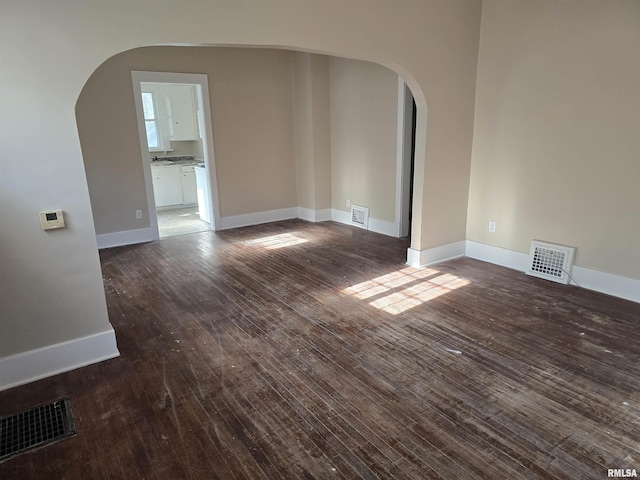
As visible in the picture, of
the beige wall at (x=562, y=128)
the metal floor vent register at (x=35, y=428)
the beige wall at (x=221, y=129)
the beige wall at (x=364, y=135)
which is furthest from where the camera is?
the beige wall at (x=364, y=135)

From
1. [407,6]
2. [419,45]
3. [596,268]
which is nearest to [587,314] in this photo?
[596,268]

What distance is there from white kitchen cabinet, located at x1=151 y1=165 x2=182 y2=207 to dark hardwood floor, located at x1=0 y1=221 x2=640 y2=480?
4205 millimetres

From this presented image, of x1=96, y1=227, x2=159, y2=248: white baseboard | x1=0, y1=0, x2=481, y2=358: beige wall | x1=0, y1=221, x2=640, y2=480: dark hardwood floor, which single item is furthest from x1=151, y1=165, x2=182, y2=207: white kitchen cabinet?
x1=0, y1=0, x2=481, y2=358: beige wall

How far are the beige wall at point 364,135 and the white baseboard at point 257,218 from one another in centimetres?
92

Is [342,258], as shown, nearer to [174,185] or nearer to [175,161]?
[174,185]

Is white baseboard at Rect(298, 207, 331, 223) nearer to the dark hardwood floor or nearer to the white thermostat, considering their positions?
the dark hardwood floor

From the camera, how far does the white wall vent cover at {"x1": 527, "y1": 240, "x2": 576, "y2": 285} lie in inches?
157

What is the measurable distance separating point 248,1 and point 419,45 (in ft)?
5.90

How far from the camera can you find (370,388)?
2.49m

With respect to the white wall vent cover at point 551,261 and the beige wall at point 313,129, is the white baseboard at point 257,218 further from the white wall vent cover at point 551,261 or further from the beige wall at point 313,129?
the white wall vent cover at point 551,261

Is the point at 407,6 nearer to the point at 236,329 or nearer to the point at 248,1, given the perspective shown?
the point at 248,1

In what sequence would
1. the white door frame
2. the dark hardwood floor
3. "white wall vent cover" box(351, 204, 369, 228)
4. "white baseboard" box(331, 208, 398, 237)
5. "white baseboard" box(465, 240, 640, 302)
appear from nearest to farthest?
the dark hardwood floor < "white baseboard" box(465, 240, 640, 302) < the white door frame < "white baseboard" box(331, 208, 398, 237) < "white wall vent cover" box(351, 204, 369, 228)

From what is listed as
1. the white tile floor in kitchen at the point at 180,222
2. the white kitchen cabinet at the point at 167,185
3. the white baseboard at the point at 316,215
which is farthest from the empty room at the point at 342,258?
the white kitchen cabinet at the point at 167,185

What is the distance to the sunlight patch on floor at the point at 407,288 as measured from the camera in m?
3.67
